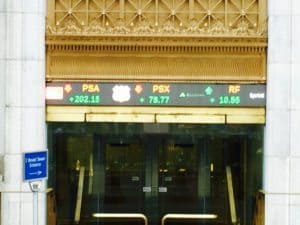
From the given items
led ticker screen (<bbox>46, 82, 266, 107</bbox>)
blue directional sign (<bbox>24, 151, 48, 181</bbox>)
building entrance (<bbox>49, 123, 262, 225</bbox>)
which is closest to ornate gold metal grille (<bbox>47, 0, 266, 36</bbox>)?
led ticker screen (<bbox>46, 82, 266, 107</bbox>)

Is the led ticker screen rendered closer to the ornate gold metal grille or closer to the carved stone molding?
the carved stone molding

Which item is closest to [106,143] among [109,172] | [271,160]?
[109,172]

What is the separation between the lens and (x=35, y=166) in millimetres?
9523

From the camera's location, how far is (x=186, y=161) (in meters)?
12.3

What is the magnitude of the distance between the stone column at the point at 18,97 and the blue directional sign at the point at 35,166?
1967 mm

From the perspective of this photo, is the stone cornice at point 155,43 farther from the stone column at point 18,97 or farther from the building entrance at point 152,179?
the building entrance at point 152,179

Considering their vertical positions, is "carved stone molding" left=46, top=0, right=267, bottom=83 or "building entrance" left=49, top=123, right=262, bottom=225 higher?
"carved stone molding" left=46, top=0, right=267, bottom=83

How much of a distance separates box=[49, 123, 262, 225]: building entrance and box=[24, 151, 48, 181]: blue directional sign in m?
2.57

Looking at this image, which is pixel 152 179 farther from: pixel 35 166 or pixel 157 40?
pixel 35 166

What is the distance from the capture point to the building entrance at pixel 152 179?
12273 millimetres

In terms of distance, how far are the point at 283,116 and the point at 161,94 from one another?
7.49 ft

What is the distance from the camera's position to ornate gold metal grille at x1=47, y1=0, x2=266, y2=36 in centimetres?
1177

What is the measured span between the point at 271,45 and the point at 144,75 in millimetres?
2413

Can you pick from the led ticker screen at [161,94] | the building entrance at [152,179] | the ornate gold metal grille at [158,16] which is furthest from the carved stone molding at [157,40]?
the building entrance at [152,179]
